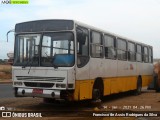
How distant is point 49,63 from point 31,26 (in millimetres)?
1739

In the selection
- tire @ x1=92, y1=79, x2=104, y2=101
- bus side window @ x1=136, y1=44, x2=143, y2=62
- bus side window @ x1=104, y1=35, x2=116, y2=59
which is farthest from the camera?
bus side window @ x1=136, y1=44, x2=143, y2=62

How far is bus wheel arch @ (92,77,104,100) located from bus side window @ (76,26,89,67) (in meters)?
1.45

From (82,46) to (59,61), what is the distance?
1.19 m

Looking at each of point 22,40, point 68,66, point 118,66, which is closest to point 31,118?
point 68,66

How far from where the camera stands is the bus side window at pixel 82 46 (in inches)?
568

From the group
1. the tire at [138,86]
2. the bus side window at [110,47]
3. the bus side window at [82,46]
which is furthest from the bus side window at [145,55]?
the bus side window at [82,46]

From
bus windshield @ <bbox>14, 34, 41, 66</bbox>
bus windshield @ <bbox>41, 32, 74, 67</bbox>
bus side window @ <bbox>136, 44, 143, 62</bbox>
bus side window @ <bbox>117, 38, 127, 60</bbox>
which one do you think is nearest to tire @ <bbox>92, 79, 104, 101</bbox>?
bus windshield @ <bbox>41, 32, 74, 67</bbox>

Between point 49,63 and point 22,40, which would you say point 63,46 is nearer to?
point 49,63

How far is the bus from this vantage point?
13992mm

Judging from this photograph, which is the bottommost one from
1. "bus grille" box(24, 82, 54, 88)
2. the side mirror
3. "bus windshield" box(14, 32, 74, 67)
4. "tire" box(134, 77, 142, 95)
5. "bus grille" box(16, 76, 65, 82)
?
"tire" box(134, 77, 142, 95)

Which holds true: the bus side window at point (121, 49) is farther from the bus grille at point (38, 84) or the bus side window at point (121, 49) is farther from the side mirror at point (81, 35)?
the bus grille at point (38, 84)

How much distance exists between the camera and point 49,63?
14219mm

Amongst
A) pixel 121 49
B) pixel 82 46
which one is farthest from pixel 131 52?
pixel 82 46

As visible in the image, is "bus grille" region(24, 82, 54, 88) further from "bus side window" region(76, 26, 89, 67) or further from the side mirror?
the side mirror
